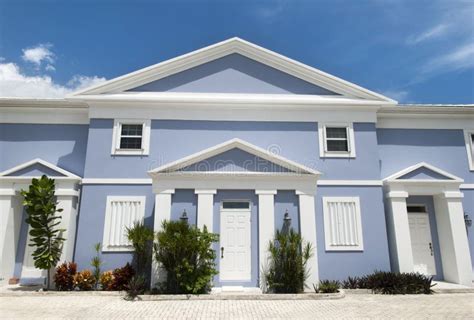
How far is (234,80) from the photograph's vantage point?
13375mm

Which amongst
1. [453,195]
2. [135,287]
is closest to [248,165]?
[135,287]

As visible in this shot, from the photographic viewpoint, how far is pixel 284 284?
9852 millimetres

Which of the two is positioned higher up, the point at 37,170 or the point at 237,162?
the point at 237,162

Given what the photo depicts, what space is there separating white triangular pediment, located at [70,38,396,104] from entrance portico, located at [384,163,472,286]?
3300mm

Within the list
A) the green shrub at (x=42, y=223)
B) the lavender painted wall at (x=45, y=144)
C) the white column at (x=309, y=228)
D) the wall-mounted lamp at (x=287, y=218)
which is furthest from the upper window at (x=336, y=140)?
the green shrub at (x=42, y=223)

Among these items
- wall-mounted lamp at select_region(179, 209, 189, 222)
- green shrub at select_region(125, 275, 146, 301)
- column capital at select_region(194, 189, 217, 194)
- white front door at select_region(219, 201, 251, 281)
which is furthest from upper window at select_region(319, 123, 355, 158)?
green shrub at select_region(125, 275, 146, 301)

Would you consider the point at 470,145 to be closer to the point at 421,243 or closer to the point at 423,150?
the point at 423,150

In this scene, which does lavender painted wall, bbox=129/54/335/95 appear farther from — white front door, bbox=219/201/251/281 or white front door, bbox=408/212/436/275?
white front door, bbox=408/212/436/275

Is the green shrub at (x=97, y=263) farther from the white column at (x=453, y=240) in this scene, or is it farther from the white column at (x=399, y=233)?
the white column at (x=453, y=240)

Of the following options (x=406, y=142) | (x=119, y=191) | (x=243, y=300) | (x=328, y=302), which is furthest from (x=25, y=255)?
(x=406, y=142)

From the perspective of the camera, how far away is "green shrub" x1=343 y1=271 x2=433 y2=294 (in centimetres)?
1029

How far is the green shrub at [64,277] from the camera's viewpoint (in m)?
10.3

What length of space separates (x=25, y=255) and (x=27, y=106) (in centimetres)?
592

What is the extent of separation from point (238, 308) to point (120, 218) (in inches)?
224
